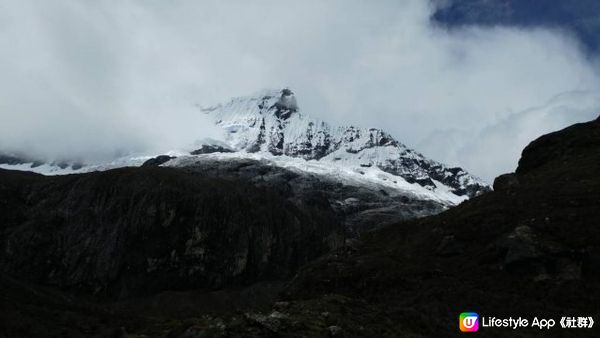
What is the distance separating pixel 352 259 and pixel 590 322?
23812mm

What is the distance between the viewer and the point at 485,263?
49188 millimetres

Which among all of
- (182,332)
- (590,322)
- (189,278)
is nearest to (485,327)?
(590,322)

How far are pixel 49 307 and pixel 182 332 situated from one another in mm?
19620

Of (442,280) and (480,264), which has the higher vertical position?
(480,264)

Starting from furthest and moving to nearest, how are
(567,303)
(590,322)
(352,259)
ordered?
(352,259), (567,303), (590,322)

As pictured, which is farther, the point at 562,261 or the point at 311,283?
the point at 311,283

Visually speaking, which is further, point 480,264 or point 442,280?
point 480,264

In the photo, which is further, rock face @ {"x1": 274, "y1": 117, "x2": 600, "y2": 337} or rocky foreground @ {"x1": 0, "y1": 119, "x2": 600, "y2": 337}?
rock face @ {"x1": 274, "y1": 117, "x2": 600, "y2": 337}

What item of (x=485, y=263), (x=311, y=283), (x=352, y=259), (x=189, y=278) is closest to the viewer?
(x=485, y=263)

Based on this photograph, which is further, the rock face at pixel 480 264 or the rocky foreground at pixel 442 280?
the rock face at pixel 480 264

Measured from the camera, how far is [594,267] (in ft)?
142

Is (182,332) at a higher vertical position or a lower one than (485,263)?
lower

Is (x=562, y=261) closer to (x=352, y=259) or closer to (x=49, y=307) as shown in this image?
(x=352, y=259)

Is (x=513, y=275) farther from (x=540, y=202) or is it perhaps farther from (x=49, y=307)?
(x=49, y=307)
